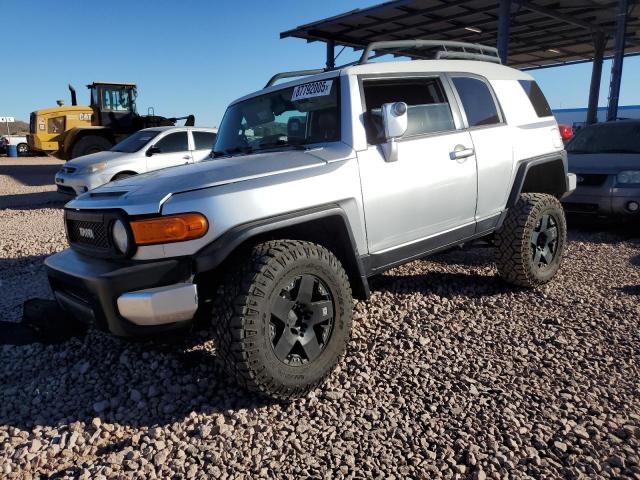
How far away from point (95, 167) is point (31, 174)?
11931mm

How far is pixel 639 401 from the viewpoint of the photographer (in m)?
2.51

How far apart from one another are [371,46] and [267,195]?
162 cm

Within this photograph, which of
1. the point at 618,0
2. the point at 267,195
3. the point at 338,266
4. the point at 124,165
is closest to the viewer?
the point at 267,195

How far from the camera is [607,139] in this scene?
7.12 metres

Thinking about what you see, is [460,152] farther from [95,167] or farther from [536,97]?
[95,167]

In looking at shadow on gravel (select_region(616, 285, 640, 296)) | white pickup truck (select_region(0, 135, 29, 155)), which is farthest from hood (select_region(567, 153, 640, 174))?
white pickup truck (select_region(0, 135, 29, 155))

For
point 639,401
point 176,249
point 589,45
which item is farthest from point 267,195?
point 589,45

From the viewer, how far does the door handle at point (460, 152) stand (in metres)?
3.44

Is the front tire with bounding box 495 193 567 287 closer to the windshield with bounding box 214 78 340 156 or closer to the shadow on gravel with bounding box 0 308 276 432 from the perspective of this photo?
the windshield with bounding box 214 78 340 156

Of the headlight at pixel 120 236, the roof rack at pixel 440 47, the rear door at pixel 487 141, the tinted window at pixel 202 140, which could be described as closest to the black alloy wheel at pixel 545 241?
the rear door at pixel 487 141

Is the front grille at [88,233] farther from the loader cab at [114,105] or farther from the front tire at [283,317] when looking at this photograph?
the loader cab at [114,105]

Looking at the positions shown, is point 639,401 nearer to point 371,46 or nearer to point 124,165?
point 371,46

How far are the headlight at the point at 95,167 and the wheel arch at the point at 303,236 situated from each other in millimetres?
7842

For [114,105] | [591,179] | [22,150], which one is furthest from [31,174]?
[591,179]
